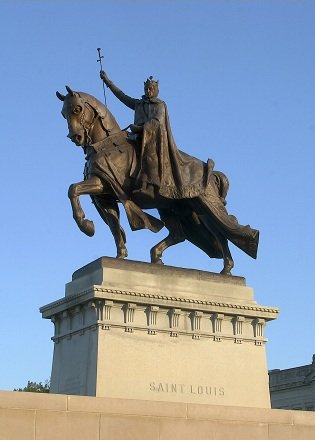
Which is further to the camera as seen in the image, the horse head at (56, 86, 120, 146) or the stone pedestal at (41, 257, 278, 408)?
the horse head at (56, 86, 120, 146)

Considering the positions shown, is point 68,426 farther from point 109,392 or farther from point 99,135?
point 99,135

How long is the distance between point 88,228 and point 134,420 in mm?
5124

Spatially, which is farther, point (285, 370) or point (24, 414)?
point (285, 370)

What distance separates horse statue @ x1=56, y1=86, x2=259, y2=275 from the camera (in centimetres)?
2106

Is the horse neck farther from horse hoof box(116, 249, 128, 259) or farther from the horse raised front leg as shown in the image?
the horse raised front leg

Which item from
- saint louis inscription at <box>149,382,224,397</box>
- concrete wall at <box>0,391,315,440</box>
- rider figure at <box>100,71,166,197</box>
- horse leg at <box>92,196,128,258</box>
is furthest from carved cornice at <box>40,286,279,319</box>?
concrete wall at <box>0,391,315,440</box>

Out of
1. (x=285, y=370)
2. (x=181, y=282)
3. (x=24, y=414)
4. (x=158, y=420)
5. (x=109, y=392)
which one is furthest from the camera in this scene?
(x=285, y=370)

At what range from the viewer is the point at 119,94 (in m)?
23.3

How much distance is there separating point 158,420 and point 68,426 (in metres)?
1.85

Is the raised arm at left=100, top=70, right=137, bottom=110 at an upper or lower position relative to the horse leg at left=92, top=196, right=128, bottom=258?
upper

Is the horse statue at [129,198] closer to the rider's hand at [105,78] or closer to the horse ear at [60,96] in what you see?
the horse ear at [60,96]

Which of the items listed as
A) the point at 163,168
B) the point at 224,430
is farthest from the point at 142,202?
the point at 224,430

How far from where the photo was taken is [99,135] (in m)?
21.7

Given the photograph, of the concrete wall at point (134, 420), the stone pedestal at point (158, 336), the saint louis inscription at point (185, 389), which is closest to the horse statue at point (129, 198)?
the stone pedestal at point (158, 336)
